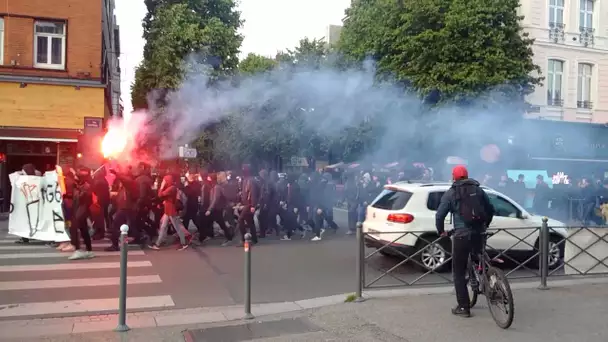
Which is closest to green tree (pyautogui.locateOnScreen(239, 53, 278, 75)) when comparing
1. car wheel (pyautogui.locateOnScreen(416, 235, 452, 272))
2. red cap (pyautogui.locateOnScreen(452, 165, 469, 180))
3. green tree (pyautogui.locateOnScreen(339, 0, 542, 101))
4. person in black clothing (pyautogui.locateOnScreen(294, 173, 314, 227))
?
green tree (pyautogui.locateOnScreen(339, 0, 542, 101))

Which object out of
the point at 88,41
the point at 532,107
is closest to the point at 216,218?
the point at 88,41

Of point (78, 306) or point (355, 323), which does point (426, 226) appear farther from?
point (78, 306)

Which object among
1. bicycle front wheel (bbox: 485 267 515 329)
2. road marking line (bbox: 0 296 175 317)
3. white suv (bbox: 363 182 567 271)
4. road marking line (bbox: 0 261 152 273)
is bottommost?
road marking line (bbox: 0 296 175 317)

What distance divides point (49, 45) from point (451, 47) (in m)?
15.0

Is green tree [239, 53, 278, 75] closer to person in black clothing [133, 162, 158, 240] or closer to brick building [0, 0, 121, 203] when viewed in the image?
brick building [0, 0, 121, 203]

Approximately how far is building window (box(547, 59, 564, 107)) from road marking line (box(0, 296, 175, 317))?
1015 inches

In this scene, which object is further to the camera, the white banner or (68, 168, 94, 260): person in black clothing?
the white banner

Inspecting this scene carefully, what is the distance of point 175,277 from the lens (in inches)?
344

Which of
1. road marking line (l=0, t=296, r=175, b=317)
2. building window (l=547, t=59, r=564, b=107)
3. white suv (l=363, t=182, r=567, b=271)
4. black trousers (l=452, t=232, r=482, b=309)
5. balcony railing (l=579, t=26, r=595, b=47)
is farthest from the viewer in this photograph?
balcony railing (l=579, t=26, r=595, b=47)

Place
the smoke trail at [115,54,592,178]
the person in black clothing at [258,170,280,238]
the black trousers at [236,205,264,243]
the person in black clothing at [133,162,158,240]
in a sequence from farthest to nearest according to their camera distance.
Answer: the smoke trail at [115,54,592,178], the person in black clothing at [258,170,280,238], the black trousers at [236,205,264,243], the person in black clothing at [133,162,158,240]

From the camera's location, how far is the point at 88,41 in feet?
62.3

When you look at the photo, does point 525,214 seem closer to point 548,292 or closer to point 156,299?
point 548,292

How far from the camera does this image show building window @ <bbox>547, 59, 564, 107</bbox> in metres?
28.2

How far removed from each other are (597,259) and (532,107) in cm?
1917
